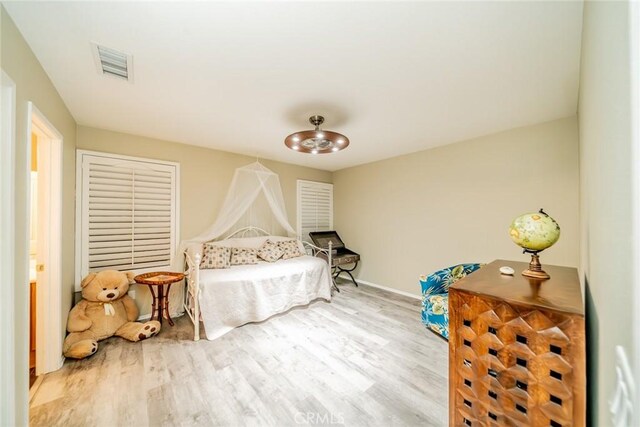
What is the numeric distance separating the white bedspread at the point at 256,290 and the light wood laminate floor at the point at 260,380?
0.18m

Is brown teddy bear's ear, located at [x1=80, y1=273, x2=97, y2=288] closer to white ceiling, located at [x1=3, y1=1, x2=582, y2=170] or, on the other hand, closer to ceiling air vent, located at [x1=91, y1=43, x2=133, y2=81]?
white ceiling, located at [x1=3, y1=1, x2=582, y2=170]

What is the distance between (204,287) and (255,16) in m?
2.56

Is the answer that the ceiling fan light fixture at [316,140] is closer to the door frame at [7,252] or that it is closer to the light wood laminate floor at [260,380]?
the door frame at [7,252]

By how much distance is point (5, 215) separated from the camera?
46.8 inches

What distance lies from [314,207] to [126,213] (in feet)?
10.3

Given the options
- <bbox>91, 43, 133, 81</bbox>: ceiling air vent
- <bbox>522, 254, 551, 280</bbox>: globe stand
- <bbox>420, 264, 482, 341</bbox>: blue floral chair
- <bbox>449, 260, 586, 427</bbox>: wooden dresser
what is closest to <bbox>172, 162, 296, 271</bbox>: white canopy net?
<bbox>91, 43, 133, 81</bbox>: ceiling air vent

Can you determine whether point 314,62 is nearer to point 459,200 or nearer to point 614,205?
point 614,205

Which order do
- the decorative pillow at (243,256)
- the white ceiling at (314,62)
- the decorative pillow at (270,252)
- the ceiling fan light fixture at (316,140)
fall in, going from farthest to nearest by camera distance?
1. the decorative pillow at (270,252)
2. the decorative pillow at (243,256)
3. the ceiling fan light fixture at (316,140)
4. the white ceiling at (314,62)

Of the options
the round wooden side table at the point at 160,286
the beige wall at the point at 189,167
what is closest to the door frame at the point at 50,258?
the round wooden side table at the point at 160,286

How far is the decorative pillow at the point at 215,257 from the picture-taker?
10.6 feet

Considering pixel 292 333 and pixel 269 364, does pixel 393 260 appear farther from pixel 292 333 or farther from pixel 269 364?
pixel 269 364

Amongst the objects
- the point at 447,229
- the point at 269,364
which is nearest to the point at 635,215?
the point at 269,364

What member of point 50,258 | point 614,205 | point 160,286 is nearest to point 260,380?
point 160,286

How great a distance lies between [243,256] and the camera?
356cm
